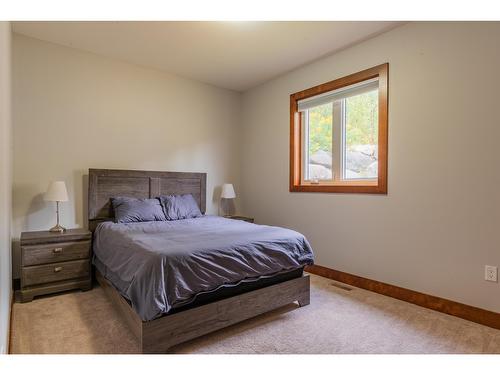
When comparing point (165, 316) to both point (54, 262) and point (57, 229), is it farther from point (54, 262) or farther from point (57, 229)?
point (57, 229)

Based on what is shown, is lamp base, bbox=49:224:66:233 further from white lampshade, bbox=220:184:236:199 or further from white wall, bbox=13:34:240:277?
white lampshade, bbox=220:184:236:199

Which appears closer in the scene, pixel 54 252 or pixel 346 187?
pixel 54 252

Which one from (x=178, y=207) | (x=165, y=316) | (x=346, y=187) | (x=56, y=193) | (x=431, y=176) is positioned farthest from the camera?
(x=178, y=207)

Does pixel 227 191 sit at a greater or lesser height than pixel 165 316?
greater

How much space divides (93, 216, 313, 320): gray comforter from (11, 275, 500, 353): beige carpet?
31cm

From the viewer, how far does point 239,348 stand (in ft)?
5.84

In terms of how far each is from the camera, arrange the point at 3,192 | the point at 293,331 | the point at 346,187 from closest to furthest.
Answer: the point at 3,192
the point at 293,331
the point at 346,187

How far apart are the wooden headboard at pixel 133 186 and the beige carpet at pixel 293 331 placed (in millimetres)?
1002

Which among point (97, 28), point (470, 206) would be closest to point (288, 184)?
point (470, 206)

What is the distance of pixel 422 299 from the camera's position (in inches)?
96.2

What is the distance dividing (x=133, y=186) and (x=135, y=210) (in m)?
0.42

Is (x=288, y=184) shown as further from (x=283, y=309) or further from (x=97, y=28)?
(x=97, y=28)

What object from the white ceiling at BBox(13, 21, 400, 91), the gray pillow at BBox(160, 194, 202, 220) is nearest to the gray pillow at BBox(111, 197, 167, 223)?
the gray pillow at BBox(160, 194, 202, 220)

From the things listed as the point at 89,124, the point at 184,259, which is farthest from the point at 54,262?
the point at 184,259
